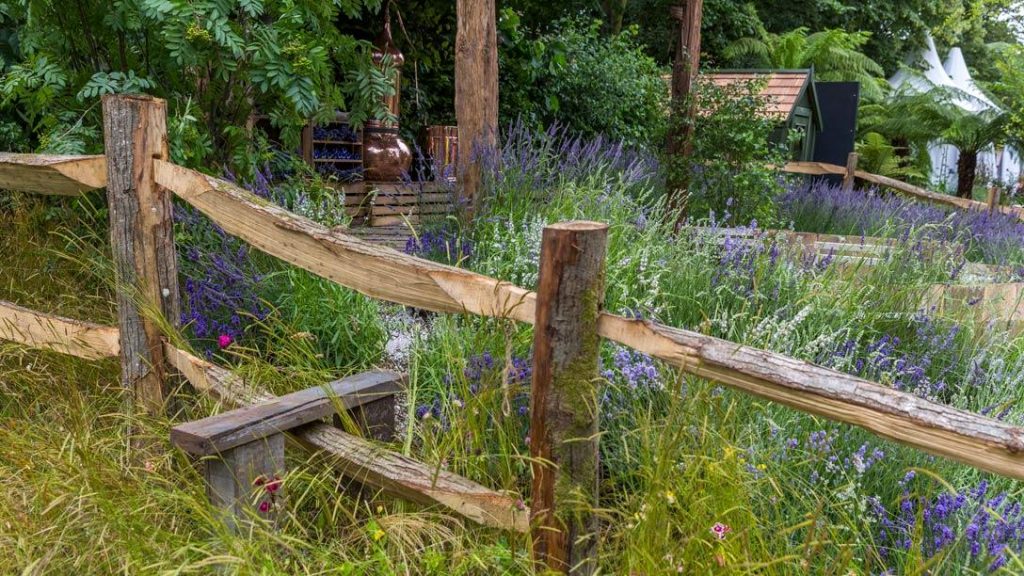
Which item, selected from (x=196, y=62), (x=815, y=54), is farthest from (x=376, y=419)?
(x=815, y=54)

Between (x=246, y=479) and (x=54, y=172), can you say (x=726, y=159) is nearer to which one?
(x=54, y=172)

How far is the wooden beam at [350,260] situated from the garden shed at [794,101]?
9.21 meters

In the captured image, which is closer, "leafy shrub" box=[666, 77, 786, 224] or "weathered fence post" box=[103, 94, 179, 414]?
"weathered fence post" box=[103, 94, 179, 414]

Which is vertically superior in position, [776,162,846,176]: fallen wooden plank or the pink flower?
[776,162,846,176]: fallen wooden plank

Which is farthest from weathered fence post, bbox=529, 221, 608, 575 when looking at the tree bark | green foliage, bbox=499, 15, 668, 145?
green foliage, bbox=499, 15, 668, 145

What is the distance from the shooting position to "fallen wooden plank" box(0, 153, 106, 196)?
10.3 ft

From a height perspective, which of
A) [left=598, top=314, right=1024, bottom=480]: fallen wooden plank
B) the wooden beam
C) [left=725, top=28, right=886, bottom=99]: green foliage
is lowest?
[left=598, top=314, right=1024, bottom=480]: fallen wooden plank

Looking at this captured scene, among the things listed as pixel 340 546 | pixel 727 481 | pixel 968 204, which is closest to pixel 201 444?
pixel 340 546

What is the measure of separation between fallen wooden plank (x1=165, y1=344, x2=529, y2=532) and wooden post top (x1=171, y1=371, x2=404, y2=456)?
9 centimetres

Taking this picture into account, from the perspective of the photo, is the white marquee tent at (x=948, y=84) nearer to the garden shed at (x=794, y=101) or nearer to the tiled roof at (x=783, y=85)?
the garden shed at (x=794, y=101)

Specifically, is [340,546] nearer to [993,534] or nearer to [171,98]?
[993,534]

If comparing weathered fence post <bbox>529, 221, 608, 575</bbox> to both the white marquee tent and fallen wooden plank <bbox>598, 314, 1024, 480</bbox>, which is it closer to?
fallen wooden plank <bbox>598, 314, 1024, 480</bbox>

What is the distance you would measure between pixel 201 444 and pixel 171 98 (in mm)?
2898

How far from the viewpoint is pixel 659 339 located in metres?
1.88
